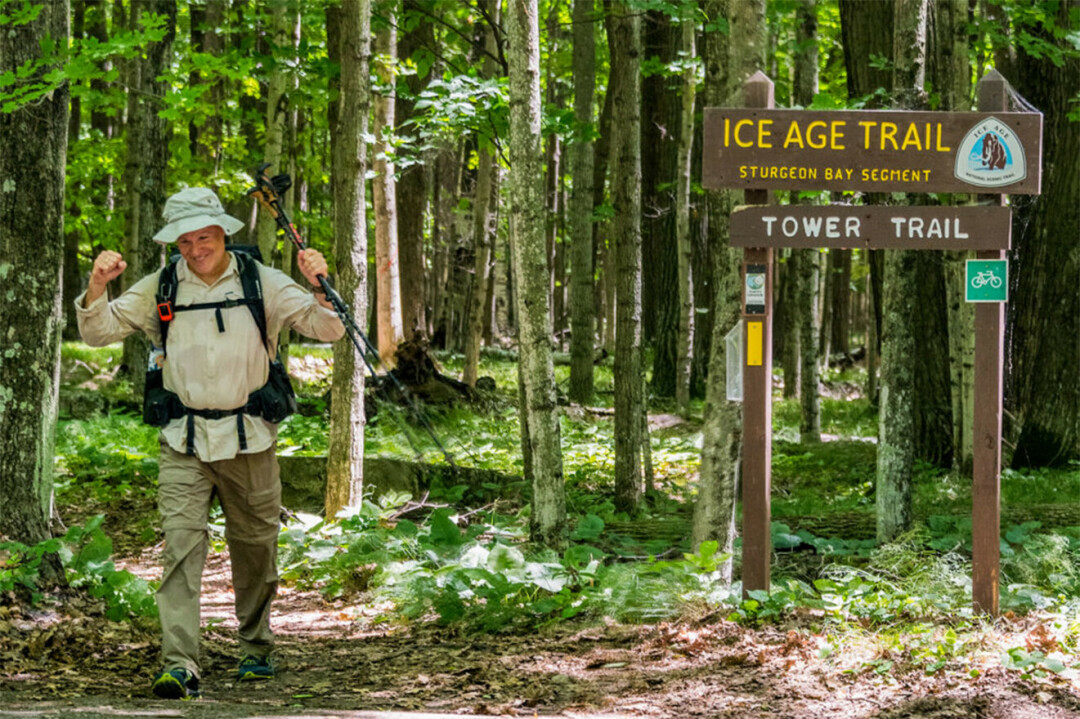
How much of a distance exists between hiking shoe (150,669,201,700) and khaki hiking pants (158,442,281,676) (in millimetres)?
53

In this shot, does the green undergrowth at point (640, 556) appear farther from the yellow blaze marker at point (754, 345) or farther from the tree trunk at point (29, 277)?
the yellow blaze marker at point (754, 345)

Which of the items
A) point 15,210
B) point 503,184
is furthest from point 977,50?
point 503,184

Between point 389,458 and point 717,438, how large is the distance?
5526mm

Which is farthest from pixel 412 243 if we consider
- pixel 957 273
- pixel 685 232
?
pixel 957 273

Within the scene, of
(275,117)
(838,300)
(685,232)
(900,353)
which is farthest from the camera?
(838,300)

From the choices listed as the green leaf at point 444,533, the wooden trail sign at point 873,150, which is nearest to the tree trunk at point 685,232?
the green leaf at point 444,533

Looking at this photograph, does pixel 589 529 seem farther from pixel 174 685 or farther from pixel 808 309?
pixel 808 309

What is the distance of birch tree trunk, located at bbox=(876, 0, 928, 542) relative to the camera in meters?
8.12

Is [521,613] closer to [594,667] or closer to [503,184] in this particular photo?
[594,667]

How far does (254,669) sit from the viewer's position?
5.67 m

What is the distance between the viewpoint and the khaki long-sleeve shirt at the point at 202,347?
17.7 feet

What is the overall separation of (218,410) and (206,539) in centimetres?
65

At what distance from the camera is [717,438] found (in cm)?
707

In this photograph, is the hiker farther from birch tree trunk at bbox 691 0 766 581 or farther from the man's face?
birch tree trunk at bbox 691 0 766 581
